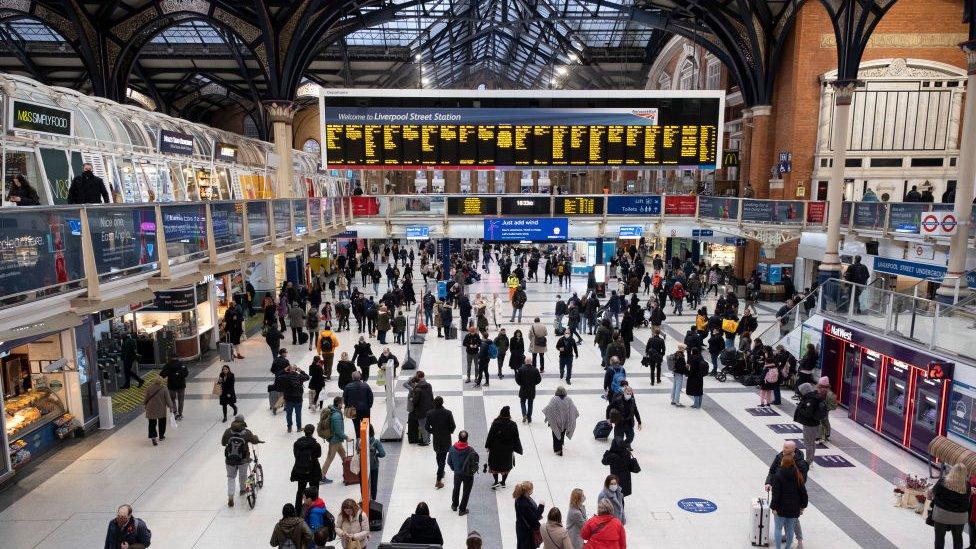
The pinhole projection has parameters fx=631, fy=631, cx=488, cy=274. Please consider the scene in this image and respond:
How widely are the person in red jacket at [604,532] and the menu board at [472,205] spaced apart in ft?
58.0

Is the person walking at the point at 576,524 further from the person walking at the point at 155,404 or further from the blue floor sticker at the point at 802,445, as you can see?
the person walking at the point at 155,404

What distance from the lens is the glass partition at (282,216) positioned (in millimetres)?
15723

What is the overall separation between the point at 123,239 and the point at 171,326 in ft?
31.1

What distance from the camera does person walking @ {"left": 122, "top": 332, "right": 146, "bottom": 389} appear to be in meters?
15.2

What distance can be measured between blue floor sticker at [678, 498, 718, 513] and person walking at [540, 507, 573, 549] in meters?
3.48

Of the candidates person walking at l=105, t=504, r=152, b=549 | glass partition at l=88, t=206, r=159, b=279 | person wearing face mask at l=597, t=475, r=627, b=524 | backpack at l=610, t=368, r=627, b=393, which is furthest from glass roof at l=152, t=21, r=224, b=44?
person wearing face mask at l=597, t=475, r=627, b=524

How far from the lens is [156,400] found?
1168 cm

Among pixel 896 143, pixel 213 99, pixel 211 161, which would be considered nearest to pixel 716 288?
pixel 896 143

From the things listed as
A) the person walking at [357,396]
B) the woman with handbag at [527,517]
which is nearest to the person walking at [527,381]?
the person walking at [357,396]

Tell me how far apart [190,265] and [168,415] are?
4122 mm

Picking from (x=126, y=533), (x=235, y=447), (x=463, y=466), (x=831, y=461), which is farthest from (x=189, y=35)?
(x=831, y=461)

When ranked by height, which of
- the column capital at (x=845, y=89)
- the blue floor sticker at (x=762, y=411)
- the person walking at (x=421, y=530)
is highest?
the column capital at (x=845, y=89)

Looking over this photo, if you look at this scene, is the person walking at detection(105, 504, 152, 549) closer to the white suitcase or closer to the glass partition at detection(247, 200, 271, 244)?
the white suitcase

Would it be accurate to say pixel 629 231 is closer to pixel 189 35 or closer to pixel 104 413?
pixel 104 413
